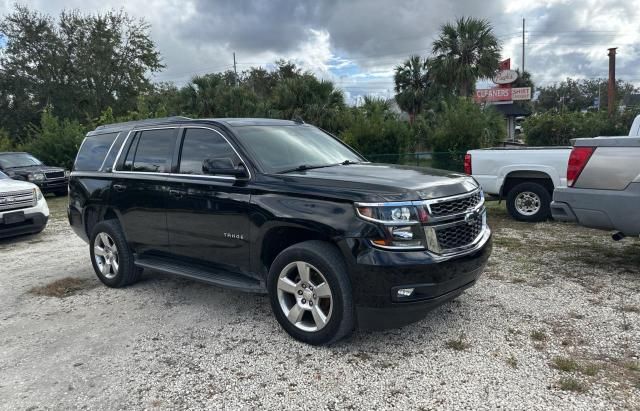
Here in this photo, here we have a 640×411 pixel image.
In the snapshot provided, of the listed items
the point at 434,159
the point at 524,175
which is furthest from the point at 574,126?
the point at 524,175

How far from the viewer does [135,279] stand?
553 cm

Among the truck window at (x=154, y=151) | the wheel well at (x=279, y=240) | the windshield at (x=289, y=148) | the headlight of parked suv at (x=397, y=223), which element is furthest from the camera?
the truck window at (x=154, y=151)

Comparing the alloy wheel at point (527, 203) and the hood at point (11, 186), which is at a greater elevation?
the hood at point (11, 186)

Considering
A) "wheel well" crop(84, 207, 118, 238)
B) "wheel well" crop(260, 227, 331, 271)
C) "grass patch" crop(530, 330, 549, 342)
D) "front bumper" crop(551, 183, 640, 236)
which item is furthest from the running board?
"front bumper" crop(551, 183, 640, 236)

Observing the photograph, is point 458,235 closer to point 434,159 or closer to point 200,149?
point 200,149

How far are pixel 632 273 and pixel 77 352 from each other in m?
5.67

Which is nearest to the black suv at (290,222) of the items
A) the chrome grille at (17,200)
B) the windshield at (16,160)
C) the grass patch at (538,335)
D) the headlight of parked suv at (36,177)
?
the grass patch at (538,335)

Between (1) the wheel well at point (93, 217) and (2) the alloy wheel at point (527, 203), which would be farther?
(2) the alloy wheel at point (527, 203)

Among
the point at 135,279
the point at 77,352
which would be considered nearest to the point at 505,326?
the point at 77,352

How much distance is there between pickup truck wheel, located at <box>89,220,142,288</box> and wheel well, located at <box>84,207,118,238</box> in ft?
0.40

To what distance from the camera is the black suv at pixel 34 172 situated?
50.2 feet

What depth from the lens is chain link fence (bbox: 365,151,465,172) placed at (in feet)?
46.1

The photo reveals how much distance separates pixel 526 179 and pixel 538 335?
5550 mm

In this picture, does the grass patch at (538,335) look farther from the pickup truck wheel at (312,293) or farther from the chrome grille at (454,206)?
the pickup truck wheel at (312,293)
